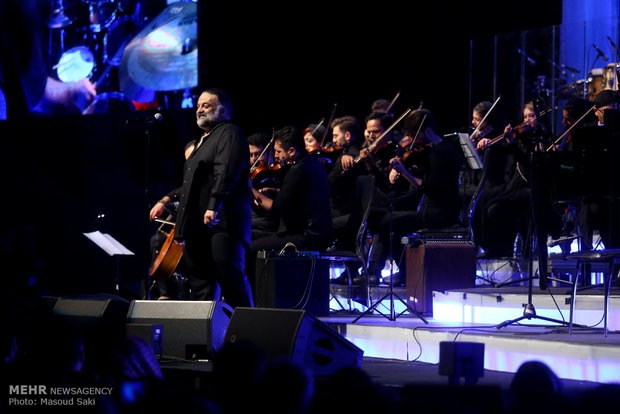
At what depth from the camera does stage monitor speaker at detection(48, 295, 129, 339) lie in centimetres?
485

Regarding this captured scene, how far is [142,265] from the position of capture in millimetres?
9719

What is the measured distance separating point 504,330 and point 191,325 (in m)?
1.75

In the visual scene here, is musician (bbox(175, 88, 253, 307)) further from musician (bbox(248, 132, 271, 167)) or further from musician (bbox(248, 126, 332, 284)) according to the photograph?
musician (bbox(248, 132, 271, 167))

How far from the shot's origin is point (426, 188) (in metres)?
6.25

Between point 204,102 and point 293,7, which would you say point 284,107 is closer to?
point 293,7

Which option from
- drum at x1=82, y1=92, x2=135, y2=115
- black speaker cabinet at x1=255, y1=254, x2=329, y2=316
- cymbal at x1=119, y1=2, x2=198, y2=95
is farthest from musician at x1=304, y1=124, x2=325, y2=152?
drum at x1=82, y1=92, x2=135, y2=115

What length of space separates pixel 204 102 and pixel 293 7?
4.26 m

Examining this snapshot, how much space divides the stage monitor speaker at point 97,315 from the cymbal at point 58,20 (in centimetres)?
603

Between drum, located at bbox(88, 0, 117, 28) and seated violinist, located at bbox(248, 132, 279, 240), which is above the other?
drum, located at bbox(88, 0, 117, 28)

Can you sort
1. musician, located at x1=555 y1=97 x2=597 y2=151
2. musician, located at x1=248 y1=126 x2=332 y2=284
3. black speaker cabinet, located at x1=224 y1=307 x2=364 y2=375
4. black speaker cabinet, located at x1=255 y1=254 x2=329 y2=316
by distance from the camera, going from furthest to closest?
1. musician, located at x1=555 y1=97 x2=597 y2=151
2. musician, located at x1=248 y1=126 x2=332 y2=284
3. black speaker cabinet, located at x1=255 y1=254 x2=329 y2=316
4. black speaker cabinet, located at x1=224 y1=307 x2=364 y2=375

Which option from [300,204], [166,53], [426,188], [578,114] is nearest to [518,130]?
[578,114]

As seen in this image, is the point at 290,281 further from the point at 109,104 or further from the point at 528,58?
the point at 109,104

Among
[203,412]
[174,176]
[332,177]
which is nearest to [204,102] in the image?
[332,177]

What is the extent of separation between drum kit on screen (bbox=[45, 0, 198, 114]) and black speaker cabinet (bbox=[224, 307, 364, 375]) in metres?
5.73
